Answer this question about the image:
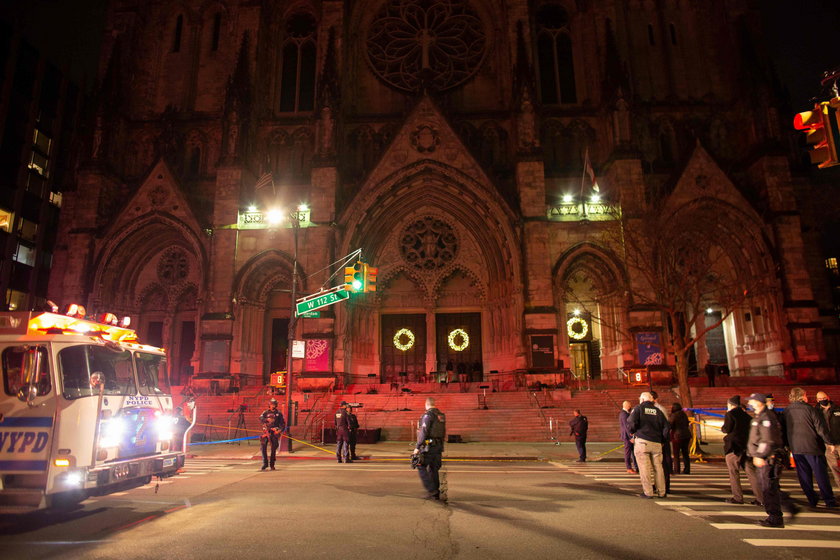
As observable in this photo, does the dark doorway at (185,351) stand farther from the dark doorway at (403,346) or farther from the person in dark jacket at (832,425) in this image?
the person in dark jacket at (832,425)

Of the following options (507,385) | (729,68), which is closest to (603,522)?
(507,385)

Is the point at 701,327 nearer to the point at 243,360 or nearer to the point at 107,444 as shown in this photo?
the point at 243,360

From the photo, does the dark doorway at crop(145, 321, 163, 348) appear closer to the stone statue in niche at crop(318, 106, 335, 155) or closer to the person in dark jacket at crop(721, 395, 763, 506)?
the stone statue in niche at crop(318, 106, 335, 155)

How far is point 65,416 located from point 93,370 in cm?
83

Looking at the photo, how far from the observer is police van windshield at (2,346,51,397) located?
22.1ft

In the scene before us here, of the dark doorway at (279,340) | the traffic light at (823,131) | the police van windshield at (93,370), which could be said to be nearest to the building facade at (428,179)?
the dark doorway at (279,340)

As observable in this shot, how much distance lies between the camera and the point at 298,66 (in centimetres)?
3316

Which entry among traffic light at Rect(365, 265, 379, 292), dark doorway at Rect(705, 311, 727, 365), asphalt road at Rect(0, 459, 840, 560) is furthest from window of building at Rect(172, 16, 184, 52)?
dark doorway at Rect(705, 311, 727, 365)

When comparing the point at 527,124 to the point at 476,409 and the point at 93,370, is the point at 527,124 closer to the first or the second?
the point at 476,409

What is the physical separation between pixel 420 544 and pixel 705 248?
18.5m

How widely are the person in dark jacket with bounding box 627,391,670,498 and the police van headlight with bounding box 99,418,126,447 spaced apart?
7658 mm

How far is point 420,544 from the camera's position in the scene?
18.6 feet

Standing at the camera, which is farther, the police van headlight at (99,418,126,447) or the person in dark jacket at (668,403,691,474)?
the person in dark jacket at (668,403,691,474)

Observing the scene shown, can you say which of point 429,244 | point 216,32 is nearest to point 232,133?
point 216,32
